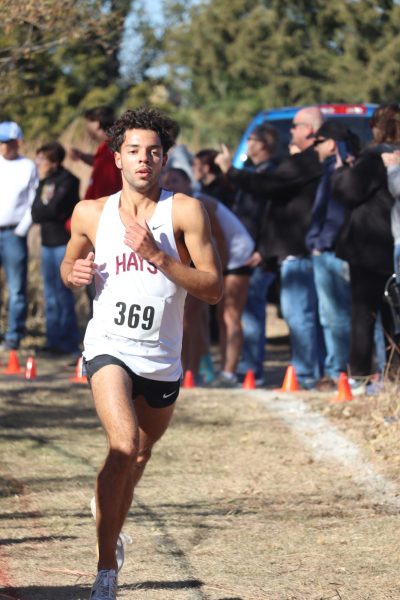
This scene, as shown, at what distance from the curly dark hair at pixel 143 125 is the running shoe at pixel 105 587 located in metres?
1.81

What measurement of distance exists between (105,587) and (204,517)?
196 cm

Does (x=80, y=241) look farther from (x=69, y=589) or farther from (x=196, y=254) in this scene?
(x=69, y=589)

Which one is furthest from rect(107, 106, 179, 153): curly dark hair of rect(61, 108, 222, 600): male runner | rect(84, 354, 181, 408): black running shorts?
rect(84, 354, 181, 408): black running shorts

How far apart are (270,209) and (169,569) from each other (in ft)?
18.2

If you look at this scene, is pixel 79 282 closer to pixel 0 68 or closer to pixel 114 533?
pixel 114 533

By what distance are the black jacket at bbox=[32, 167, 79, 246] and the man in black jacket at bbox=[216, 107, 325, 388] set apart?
6.77 ft

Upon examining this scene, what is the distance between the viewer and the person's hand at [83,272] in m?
5.54

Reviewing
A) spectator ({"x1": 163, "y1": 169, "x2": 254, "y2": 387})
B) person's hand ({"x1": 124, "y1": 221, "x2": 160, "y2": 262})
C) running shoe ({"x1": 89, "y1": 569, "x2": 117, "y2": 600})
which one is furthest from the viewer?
spectator ({"x1": 163, "y1": 169, "x2": 254, "y2": 387})

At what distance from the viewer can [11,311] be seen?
1308 cm

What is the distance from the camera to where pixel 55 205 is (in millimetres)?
12758

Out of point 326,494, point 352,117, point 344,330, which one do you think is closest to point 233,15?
point 352,117

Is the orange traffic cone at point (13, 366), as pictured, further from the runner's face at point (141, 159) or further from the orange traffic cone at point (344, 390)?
the runner's face at point (141, 159)

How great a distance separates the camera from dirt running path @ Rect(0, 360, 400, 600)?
5.84 metres

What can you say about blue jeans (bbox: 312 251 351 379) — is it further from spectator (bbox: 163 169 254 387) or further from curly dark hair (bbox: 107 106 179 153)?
curly dark hair (bbox: 107 106 179 153)
